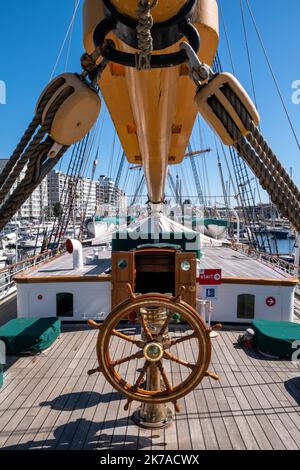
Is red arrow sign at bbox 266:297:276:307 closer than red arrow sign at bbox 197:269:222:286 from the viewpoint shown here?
No

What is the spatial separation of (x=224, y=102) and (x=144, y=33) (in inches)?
27.3

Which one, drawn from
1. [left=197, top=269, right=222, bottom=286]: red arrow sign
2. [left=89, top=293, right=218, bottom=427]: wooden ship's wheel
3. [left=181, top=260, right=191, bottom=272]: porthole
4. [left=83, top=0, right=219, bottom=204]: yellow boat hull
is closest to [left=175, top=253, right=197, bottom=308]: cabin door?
[left=181, top=260, right=191, bottom=272]: porthole

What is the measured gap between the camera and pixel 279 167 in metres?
2.17

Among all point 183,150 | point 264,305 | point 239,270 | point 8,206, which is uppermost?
point 183,150

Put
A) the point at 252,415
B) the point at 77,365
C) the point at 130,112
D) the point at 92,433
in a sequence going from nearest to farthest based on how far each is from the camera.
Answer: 1. the point at 130,112
2. the point at 92,433
3. the point at 252,415
4. the point at 77,365

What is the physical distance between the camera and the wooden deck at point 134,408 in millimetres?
3328

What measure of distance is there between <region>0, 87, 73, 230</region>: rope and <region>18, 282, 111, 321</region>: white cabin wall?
479cm

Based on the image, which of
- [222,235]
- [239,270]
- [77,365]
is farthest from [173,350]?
[222,235]

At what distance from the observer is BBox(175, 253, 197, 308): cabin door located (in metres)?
6.38

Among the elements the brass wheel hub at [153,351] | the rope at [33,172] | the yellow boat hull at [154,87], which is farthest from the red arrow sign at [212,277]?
the rope at [33,172]

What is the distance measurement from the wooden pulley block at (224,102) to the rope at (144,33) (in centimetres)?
45

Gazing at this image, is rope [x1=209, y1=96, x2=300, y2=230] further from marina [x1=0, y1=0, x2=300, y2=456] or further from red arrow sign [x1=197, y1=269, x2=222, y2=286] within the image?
red arrow sign [x1=197, y1=269, x2=222, y2=286]

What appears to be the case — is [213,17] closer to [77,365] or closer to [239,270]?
[77,365]
